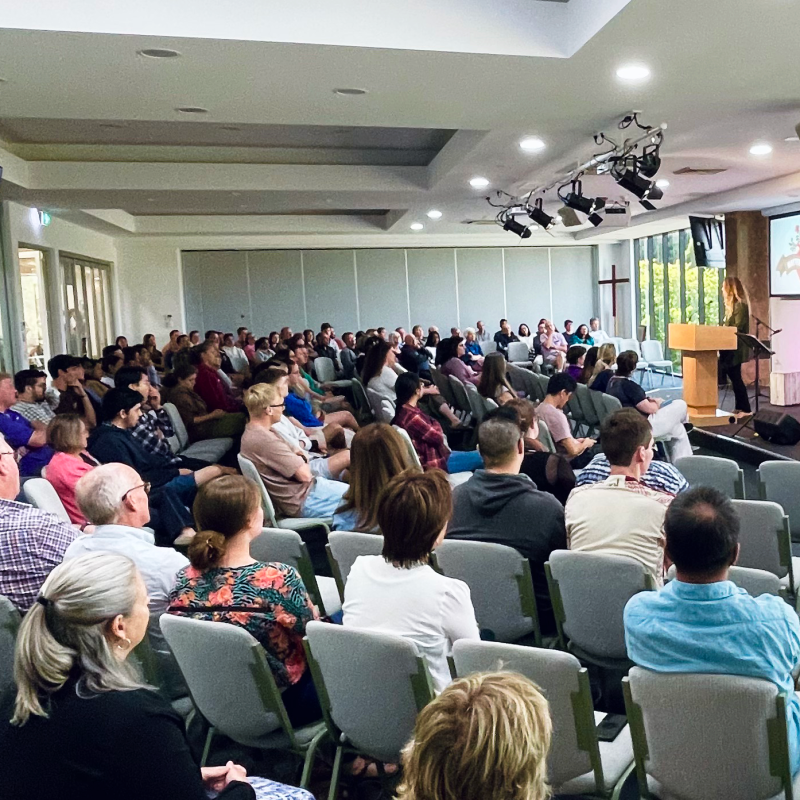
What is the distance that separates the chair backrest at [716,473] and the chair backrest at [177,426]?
13.3 feet

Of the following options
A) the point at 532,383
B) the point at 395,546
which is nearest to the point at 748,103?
the point at 532,383

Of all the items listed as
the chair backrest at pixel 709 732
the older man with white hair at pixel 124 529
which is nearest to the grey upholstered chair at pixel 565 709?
the chair backrest at pixel 709 732

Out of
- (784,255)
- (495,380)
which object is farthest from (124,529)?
(784,255)

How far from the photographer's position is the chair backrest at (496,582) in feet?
9.60

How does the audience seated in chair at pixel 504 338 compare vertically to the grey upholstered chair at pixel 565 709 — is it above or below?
above

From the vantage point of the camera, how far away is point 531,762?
115 centimetres

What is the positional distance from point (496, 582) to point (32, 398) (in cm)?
515

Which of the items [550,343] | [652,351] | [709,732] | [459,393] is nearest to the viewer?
[709,732]

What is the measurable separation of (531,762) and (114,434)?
4386mm

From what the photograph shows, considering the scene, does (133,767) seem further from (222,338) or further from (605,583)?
(222,338)

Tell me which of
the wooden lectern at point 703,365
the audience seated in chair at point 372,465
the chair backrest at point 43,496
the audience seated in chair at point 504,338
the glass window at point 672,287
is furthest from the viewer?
the audience seated in chair at point 504,338

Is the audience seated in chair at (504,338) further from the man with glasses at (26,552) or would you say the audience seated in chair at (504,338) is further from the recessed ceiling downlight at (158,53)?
the man with glasses at (26,552)

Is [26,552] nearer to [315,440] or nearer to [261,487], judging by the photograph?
[261,487]

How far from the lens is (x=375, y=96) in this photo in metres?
5.77
